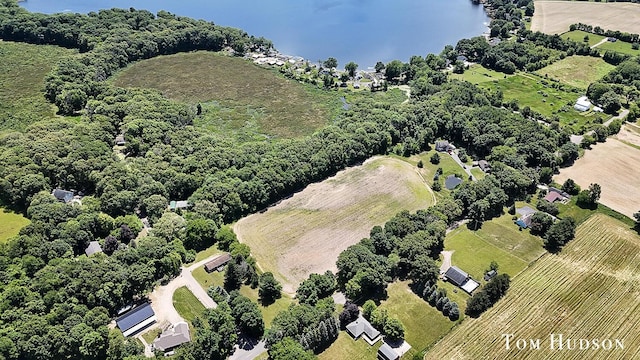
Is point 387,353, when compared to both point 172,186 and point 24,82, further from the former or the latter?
point 24,82

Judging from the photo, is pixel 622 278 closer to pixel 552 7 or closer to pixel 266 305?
pixel 266 305

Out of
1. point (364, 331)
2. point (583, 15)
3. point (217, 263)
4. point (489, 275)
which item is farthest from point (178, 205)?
point (583, 15)

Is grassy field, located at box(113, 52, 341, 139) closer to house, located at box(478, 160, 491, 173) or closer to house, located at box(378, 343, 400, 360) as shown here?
house, located at box(478, 160, 491, 173)

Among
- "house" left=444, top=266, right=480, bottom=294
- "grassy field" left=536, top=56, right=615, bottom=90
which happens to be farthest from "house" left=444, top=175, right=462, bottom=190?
"grassy field" left=536, top=56, right=615, bottom=90

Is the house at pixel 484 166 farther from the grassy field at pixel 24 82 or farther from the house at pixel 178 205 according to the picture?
the grassy field at pixel 24 82

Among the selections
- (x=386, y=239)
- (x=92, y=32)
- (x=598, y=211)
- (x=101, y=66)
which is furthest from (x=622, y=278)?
(x=92, y=32)

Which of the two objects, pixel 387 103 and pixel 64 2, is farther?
pixel 64 2
